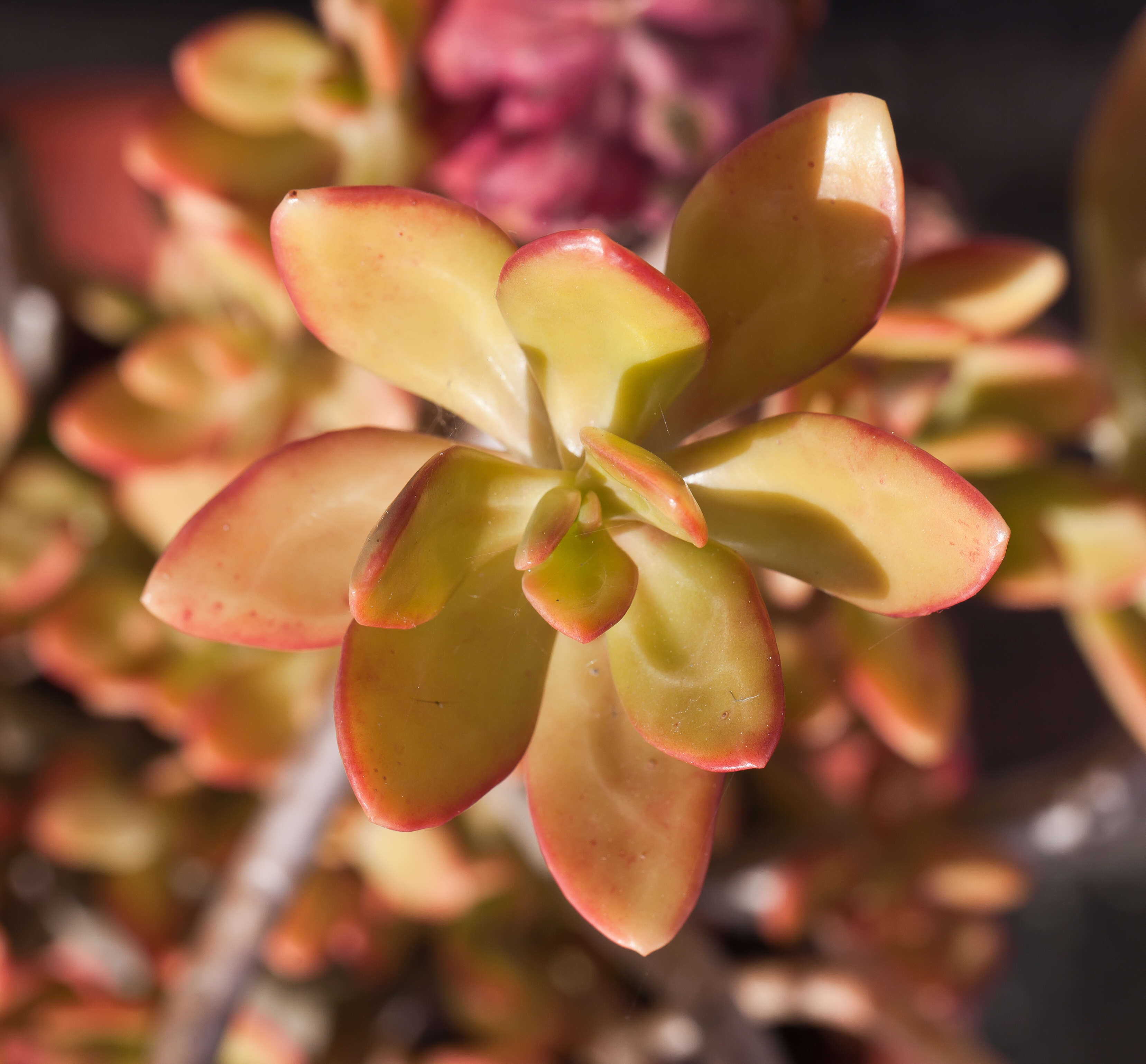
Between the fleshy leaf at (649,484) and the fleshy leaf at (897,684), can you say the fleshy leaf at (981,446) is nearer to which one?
the fleshy leaf at (897,684)

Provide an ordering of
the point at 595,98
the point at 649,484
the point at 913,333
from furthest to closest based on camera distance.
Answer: the point at 595,98 < the point at 913,333 < the point at 649,484

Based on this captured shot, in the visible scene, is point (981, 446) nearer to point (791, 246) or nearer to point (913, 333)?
point (913, 333)

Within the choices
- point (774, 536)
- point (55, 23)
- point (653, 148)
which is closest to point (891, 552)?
point (774, 536)

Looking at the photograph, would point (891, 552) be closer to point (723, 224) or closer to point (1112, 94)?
point (723, 224)

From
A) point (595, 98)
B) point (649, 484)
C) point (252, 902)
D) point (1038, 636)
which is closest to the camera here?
point (649, 484)

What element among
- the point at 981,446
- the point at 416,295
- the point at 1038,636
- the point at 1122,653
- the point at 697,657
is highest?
the point at 416,295

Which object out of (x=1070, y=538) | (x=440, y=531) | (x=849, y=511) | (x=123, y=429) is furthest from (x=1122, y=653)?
(x=123, y=429)

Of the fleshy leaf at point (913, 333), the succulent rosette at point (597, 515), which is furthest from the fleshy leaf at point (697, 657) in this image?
the fleshy leaf at point (913, 333)

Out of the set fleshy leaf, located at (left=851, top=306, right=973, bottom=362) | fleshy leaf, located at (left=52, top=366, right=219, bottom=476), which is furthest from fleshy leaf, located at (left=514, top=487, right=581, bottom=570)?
fleshy leaf, located at (left=52, top=366, right=219, bottom=476)
